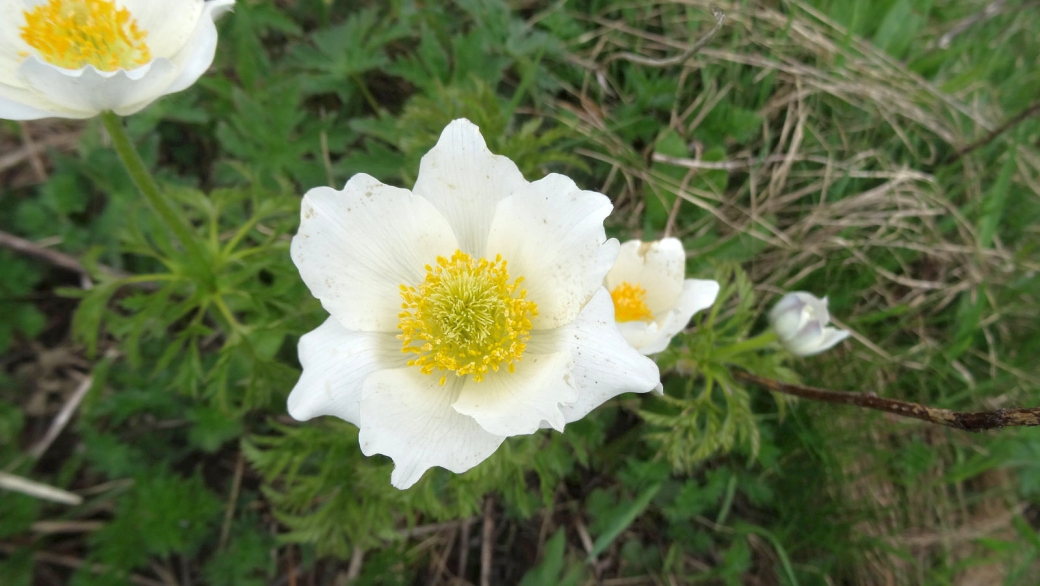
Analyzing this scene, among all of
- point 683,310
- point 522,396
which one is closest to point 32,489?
point 522,396

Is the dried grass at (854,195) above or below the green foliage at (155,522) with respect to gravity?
above

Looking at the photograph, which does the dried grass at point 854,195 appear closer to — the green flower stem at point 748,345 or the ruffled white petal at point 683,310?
the green flower stem at point 748,345

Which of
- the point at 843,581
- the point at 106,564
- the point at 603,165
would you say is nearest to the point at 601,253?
the point at 603,165

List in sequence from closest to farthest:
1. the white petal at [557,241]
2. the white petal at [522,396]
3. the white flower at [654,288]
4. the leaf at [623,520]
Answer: the white petal at [522,396] → the white petal at [557,241] → the white flower at [654,288] → the leaf at [623,520]

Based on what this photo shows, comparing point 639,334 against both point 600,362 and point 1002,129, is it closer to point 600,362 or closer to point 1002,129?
point 600,362

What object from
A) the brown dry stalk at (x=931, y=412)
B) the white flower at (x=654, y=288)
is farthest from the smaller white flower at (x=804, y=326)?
the white flower at (x=654, y=288)

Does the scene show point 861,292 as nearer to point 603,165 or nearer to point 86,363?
point 603,165
